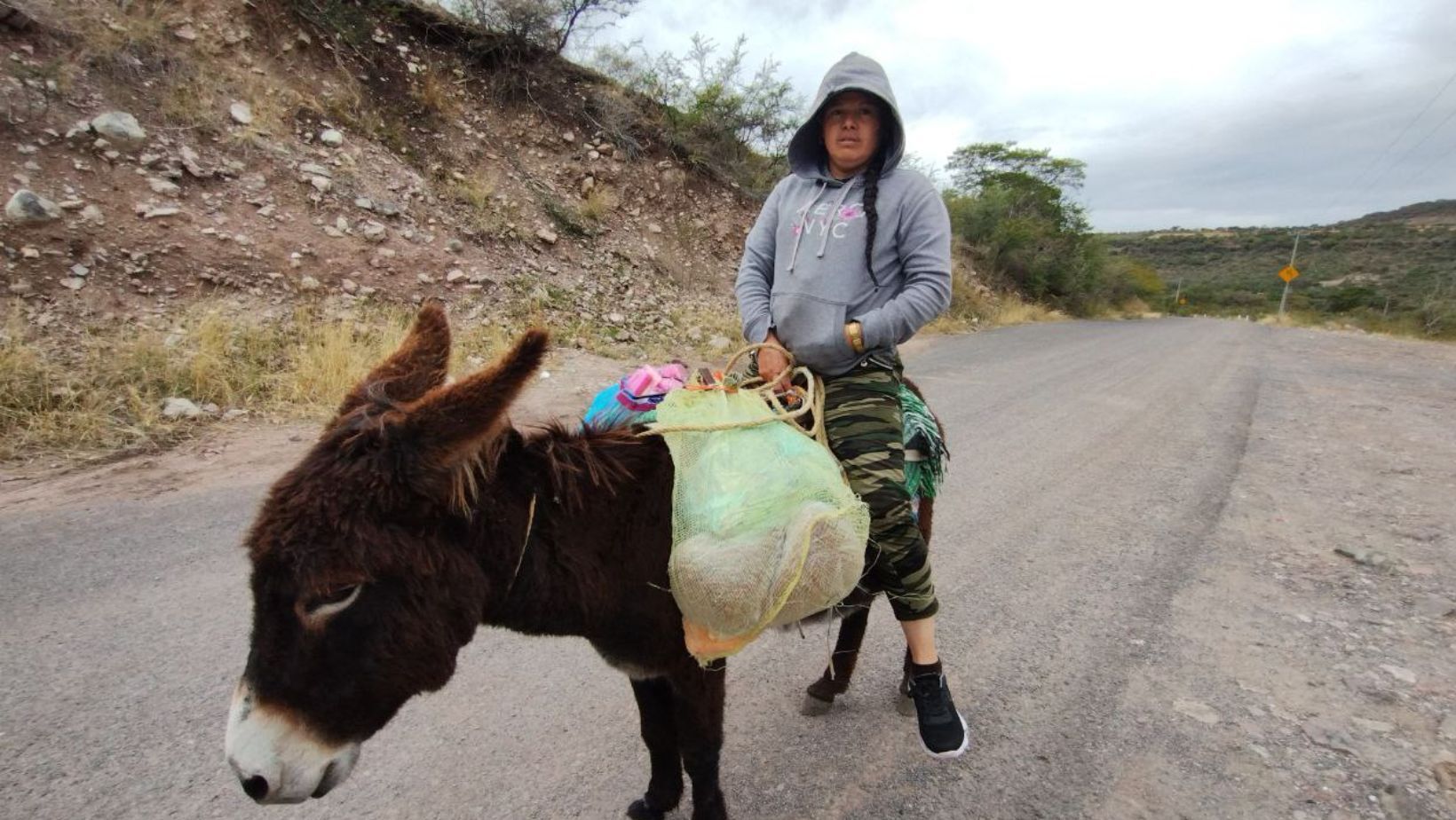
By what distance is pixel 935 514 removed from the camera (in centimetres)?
452

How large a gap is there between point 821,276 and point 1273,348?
18.4m

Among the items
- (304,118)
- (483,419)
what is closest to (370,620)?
(483,419)

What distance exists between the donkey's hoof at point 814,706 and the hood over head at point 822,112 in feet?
6.66

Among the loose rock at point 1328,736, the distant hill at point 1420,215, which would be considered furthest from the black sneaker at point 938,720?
the distant hill at point 1420,215

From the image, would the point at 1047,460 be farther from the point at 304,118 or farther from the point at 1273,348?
the point at 1273,348

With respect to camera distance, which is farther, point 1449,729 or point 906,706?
point 906,706

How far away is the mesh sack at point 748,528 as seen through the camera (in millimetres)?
1584

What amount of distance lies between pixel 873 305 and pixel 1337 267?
68737mm

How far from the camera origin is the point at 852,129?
225 centimetres

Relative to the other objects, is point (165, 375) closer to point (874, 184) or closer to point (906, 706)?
point (874, 184)

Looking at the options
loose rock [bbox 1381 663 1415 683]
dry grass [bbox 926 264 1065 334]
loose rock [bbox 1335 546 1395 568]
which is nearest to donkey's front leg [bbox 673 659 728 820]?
loose rock [bbox 1381 663 1415 683]

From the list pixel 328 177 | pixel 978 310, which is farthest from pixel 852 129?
pixel 978 310

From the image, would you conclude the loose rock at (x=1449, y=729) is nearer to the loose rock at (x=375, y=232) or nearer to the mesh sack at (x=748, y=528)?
the mesh sack at (x=748, y=528)

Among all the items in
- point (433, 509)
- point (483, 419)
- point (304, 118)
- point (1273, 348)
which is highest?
point (304, 118)
